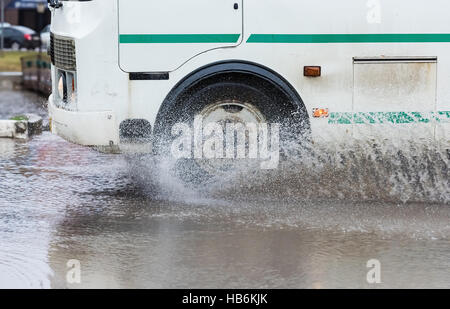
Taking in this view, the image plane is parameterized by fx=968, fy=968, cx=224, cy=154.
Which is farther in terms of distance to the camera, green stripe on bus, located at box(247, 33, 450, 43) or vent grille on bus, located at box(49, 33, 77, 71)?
vent grille on bus, located at box(49, 33, 77, 71)

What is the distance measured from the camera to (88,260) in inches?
246

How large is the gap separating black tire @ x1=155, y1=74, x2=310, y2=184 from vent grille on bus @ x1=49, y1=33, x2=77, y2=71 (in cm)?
99

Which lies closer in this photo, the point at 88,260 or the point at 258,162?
the point at 88,260

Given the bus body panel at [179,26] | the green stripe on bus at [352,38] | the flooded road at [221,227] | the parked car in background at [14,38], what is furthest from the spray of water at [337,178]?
the parked car in background at [14,38]

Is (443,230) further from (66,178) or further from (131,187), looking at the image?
(66,178)

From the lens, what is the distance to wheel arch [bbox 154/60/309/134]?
8219 mm

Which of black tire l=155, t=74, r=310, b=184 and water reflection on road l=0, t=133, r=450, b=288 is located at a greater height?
black tire l=155, t=74, r=310, b=184

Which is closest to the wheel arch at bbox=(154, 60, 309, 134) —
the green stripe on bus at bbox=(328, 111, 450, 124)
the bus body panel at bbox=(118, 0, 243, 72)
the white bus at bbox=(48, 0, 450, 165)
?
the white bus at bbox=(48, 0, 450, 165)

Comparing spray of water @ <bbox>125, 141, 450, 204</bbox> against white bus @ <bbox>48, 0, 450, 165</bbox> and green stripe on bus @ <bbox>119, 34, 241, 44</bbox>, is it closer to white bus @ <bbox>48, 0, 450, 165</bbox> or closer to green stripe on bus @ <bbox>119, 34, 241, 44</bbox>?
white bus @ <bbox>48, 0, 450, 165</bbox>

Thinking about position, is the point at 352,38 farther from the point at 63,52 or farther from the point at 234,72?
the point at 63,52

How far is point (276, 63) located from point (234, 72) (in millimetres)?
365
